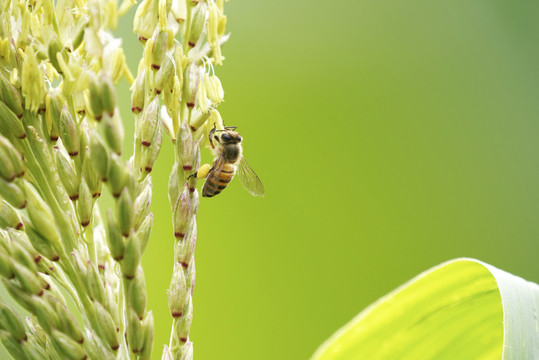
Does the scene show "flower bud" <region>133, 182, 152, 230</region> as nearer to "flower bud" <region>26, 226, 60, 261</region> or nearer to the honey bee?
"flower bud" <region>26, 226, 60, 261</region>

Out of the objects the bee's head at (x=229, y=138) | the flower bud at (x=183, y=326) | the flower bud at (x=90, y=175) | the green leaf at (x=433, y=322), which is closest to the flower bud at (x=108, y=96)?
the flower bud at (x=90, y=175)

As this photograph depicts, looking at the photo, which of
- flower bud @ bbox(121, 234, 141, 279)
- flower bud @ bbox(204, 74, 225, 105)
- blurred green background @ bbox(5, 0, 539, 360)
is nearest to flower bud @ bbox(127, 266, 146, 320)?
flower bud @ bbox(121, 234, 141, 279)

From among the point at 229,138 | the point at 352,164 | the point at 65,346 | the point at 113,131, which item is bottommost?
the point at 352,164

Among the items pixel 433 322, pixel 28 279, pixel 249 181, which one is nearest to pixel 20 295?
pixel 28 279

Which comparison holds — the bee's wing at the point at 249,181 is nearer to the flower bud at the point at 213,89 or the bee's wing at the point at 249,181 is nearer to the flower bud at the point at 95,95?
the flower bud at the point at 213,89

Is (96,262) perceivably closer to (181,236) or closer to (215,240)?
(181,236)

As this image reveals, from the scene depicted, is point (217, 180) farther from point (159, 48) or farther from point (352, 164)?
point (352, 164)
